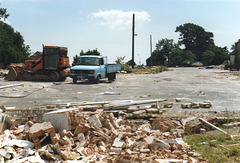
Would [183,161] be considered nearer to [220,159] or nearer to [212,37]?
[220,159]

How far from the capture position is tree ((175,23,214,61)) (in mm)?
105812

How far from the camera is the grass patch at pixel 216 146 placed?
15.0 ft

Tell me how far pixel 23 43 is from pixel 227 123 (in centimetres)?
6403

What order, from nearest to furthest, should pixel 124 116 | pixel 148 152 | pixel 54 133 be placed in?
pixel 148 152
pixel 54 133
pixel 124 116

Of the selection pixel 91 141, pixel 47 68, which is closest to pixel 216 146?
pixel 91 141

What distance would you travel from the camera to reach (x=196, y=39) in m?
109

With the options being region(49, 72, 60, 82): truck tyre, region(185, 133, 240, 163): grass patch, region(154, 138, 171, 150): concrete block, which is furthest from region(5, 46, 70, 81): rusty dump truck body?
region(154, 138, 171, 150): concrete block

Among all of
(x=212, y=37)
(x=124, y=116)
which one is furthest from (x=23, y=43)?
(x=212, y=37)

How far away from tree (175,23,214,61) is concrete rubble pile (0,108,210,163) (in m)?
104

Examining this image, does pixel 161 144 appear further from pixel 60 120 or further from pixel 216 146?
pixel 60 120

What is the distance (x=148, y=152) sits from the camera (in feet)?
15.8

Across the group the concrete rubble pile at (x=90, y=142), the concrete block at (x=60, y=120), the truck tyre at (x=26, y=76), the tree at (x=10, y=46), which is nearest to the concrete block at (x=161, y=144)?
the concrete rubble pile at (x=90, y=142)

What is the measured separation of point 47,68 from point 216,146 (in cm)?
1821

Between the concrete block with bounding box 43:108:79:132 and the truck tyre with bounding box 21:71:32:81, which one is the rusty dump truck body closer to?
the truck tyre with bounding box 21:71:32:81
